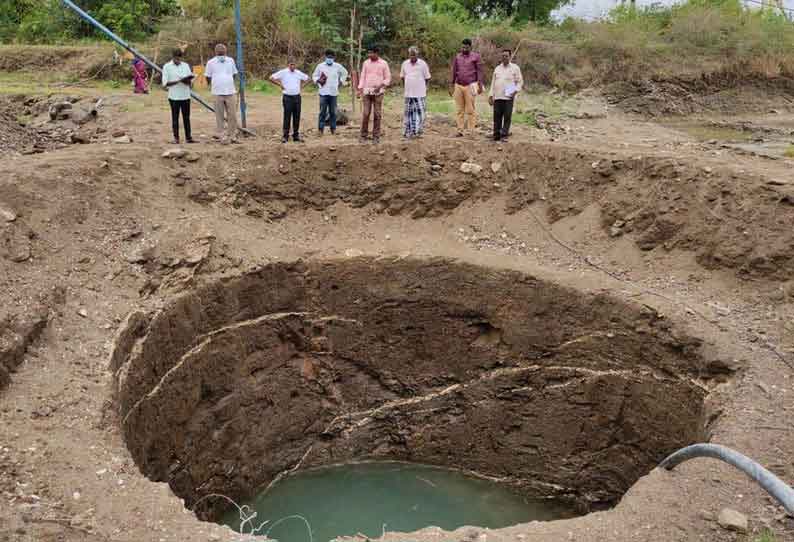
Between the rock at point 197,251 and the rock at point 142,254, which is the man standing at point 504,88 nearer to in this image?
the rock at point 197,251

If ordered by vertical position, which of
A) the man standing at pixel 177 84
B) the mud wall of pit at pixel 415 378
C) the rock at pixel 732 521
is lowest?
the mud wall of pit at pixel 415 378

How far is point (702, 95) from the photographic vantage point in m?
18.1

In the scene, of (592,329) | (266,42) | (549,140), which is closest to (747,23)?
(549,140)

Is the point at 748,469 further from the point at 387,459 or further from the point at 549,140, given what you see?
the point at 549,140

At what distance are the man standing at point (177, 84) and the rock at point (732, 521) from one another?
8349mm

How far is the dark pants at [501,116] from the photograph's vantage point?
10.9m

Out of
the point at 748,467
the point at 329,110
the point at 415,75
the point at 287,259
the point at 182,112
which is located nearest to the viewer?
the point at 748,467

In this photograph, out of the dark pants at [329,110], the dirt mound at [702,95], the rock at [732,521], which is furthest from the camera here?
the dirt mound at [702,95]

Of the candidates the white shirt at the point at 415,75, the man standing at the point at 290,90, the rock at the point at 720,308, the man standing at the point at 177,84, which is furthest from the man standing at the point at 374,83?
the rock at the point at 720,308

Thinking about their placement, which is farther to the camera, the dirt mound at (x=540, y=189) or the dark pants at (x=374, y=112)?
the dark pants at (x=374, y=112)

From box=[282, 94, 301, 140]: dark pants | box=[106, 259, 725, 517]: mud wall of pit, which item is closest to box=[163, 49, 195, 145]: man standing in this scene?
box=[282, 94, 301, 140]: dark pants

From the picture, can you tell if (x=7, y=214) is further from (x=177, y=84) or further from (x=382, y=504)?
(x=382, y=504)

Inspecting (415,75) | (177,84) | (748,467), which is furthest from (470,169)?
(748,467)

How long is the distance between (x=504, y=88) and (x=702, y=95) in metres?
9.79
